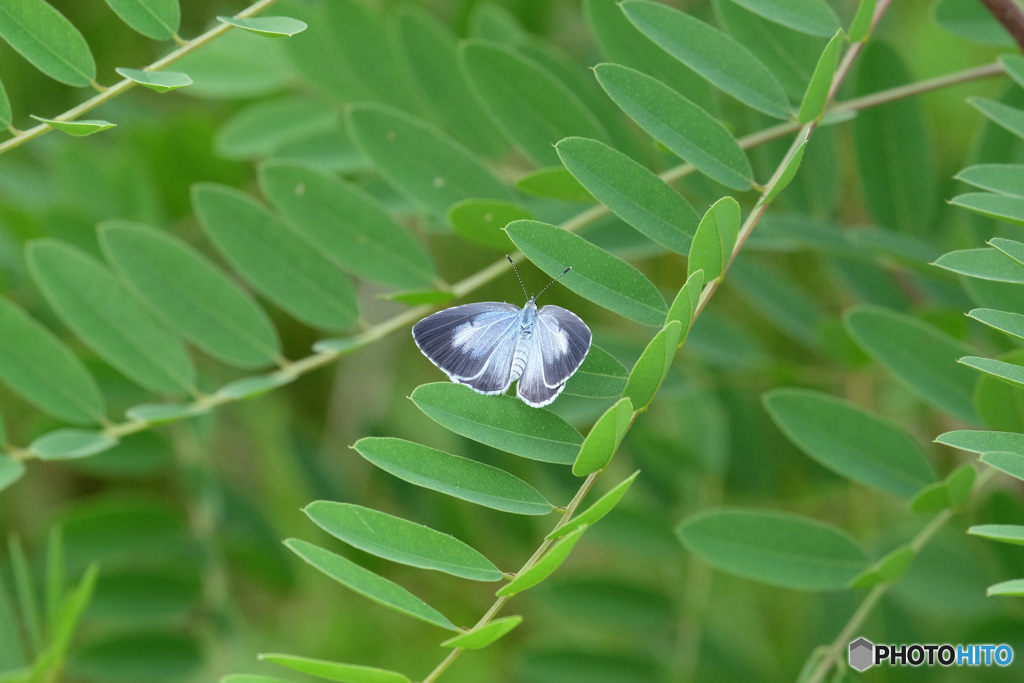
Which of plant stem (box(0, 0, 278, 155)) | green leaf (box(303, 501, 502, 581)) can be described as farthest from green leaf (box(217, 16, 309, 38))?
green leaf (box(303, 501, 502, 581))

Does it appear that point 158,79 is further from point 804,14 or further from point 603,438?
point 804,14

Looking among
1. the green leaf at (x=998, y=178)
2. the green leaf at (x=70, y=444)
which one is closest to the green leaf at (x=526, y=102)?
the green leaf at (x=998, y=178)

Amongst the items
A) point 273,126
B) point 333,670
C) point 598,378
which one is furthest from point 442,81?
point 333,670

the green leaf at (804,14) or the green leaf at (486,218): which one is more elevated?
the green leaf at (804,14)

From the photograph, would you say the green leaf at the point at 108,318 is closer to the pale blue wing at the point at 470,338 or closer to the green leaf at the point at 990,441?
the pale blue wing at the point at 470,338

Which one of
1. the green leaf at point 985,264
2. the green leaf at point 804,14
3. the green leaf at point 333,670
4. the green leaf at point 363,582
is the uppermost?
the green leaf at point 804,14

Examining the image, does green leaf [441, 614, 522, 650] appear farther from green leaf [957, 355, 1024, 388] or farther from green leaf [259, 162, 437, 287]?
green leaf [259, 162, 437, 287]
